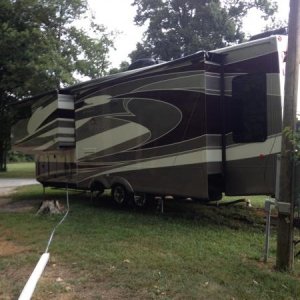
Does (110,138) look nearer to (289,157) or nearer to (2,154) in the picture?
(289,157)

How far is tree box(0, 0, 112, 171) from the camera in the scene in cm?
2406

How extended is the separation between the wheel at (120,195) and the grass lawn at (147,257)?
1.78 ft

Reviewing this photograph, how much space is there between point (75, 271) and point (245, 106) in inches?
171

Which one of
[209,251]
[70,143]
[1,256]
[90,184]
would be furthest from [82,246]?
[70,143]

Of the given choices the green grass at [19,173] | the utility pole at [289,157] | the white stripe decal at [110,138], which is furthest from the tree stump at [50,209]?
the green grass at [19,173]

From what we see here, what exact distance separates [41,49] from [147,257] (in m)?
20.5

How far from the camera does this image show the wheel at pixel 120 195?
10.6 metres

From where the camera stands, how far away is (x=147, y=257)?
635 centimetres

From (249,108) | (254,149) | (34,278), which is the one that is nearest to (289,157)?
(254,149)

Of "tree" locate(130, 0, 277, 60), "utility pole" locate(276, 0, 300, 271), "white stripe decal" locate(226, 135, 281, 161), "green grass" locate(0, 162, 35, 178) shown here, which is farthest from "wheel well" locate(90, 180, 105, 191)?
"tree" locate(130, 0, 277, 60)

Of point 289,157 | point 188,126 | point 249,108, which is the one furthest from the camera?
point 188,126

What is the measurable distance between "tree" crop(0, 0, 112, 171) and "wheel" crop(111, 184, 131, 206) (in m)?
14.2

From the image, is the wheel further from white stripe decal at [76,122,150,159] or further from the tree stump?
the tree stump

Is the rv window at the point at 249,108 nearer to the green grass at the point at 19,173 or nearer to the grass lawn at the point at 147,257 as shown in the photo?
the grass lawn at the point at 147,257
